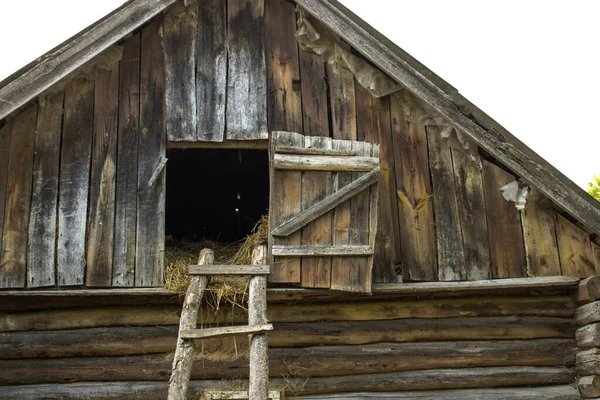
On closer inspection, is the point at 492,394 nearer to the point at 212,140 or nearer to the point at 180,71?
the point at 212,140

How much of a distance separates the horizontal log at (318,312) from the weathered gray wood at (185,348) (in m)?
0.87

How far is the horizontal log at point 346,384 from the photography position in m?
6.96

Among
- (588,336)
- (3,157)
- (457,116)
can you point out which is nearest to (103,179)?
(3,157)

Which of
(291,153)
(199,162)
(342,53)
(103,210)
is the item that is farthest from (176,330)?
(199,162)

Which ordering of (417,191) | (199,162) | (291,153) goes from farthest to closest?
(199,162) → (417,191) → (291,153)

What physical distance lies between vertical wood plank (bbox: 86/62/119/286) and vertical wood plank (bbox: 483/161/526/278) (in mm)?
3718

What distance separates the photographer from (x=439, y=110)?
7277mm

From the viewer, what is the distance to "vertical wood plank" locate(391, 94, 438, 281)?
7203mm

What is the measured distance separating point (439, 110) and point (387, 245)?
4.70ft

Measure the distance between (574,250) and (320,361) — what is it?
2.78m

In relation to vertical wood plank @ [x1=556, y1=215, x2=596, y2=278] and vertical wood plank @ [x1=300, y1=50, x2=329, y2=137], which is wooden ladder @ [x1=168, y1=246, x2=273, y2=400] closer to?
vertical wood plank @ [x1=300, y1=50, x2=329, y2=137]

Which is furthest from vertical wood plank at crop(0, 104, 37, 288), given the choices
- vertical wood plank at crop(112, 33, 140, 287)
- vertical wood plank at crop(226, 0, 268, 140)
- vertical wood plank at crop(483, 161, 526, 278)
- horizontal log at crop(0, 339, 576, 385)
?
vertical wood plank at crop(483, 161, 526, 278)

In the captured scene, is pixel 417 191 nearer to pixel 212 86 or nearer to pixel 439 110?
pixel 439 110

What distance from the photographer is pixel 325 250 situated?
6.71 metres
